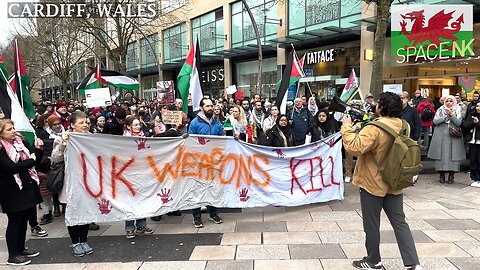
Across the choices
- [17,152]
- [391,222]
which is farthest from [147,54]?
[391,222]

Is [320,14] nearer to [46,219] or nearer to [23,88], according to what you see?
[23,88]

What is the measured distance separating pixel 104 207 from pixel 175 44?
89.7 ft

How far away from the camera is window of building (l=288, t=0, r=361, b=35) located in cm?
1638

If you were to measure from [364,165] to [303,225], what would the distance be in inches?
73.6

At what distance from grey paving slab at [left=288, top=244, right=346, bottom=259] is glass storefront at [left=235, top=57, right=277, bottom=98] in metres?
17.1

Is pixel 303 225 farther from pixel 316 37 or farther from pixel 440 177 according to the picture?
pixel 316 37

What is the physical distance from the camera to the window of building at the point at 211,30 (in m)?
26.0

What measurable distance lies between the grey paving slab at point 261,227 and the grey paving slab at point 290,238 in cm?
17

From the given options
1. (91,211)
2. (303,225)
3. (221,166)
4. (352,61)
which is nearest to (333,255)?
(303,225)

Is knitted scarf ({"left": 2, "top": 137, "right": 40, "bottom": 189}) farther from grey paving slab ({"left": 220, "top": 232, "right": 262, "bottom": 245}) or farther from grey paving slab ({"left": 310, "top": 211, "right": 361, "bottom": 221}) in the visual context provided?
grey paving slab ({"left": 310, "top": 211, "right": 361, "bottom": 221})

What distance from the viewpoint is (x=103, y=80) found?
470 inches

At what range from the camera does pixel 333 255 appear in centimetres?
425

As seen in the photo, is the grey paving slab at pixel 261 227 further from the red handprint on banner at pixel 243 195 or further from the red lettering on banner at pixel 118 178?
the red lettering on banner at pixel 118 178

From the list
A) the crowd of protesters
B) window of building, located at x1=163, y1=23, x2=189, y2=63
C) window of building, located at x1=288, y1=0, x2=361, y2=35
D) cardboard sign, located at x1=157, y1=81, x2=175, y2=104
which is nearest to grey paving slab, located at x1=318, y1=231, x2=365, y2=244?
the crowd of protesters
